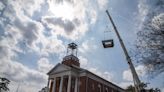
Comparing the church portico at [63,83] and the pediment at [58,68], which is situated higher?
the pediment at [58,68]

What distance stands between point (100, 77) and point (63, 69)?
8.46 m

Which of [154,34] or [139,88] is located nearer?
[139,88]

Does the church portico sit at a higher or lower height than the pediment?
lower

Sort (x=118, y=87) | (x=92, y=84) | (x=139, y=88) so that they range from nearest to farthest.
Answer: (x=139, y=88), (x=92, y=84), (x=118, y=87)

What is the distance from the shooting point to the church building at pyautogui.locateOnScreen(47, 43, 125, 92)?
107ft

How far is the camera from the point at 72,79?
35281mm

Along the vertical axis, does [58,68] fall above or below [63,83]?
above

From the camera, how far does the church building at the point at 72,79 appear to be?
32.7 m

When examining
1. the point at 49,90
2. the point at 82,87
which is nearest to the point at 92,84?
the point at 82,87

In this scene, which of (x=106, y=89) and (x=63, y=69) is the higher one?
(x=63, y=69)

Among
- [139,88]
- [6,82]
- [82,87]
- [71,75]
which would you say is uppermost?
[6,82]

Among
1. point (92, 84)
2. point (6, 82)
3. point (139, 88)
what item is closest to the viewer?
point (139, 88)

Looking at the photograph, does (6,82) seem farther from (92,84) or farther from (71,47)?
(92,84)

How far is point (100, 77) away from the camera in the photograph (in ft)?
121
